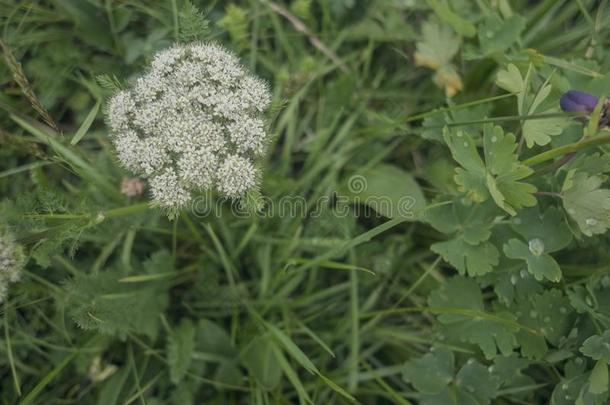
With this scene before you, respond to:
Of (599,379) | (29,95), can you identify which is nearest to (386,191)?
(599,379)

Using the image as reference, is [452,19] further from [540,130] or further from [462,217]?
[462,217]

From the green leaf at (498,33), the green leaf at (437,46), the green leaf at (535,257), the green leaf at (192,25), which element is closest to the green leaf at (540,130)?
the green leaf at (535,257)

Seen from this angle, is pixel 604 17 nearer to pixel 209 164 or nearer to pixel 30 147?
pixel 209 164

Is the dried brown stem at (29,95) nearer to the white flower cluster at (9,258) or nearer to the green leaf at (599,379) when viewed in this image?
the white flower cluster at (9,258)

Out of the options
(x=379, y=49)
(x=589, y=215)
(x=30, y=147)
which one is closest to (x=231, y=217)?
(x=30, y=147)

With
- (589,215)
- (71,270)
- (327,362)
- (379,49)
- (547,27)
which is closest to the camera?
(589,215)
